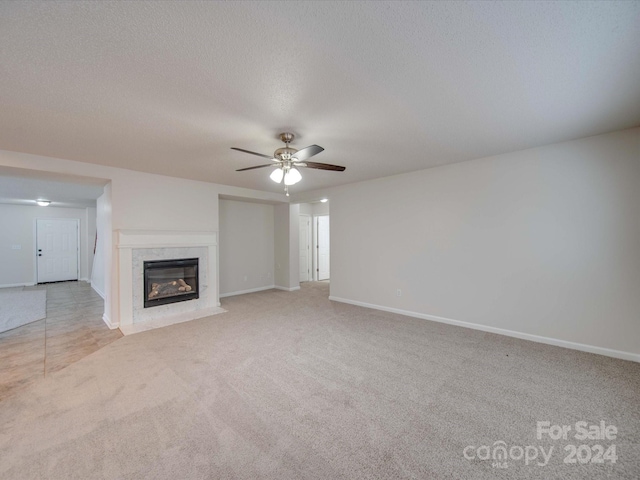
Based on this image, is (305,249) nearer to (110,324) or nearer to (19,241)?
(110,324)

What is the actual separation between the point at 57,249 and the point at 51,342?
6.48 m

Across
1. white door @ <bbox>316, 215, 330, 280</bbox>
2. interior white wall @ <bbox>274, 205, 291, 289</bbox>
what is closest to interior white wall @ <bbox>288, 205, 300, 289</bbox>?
interior white wall @ <bbox>274, 205, 291, 289</bbox>

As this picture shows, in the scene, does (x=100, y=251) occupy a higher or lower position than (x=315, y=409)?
higher

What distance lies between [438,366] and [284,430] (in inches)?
70.0

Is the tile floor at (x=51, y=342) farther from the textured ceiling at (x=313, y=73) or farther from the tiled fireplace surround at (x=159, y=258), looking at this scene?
the textured ceiling at (x=313, y=73)

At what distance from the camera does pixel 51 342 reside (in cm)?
349

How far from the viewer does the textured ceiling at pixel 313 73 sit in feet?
4.36

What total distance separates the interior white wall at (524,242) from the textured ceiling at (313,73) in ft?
1.68

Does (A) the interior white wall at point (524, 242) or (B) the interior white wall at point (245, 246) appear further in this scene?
(B) the interior white wall at point (245, 246)

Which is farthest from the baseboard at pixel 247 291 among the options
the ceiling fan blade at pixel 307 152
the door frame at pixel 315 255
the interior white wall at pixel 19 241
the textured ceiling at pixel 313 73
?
the interior white wall at pixel 19 241

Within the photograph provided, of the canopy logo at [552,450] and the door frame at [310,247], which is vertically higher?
the door frame at [310,247]

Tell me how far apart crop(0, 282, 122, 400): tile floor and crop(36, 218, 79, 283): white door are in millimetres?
3452

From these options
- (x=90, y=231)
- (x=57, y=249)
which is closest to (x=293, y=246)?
(x=90, y=231)

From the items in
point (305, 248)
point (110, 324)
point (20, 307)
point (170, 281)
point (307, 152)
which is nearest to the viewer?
point (307, 152)
